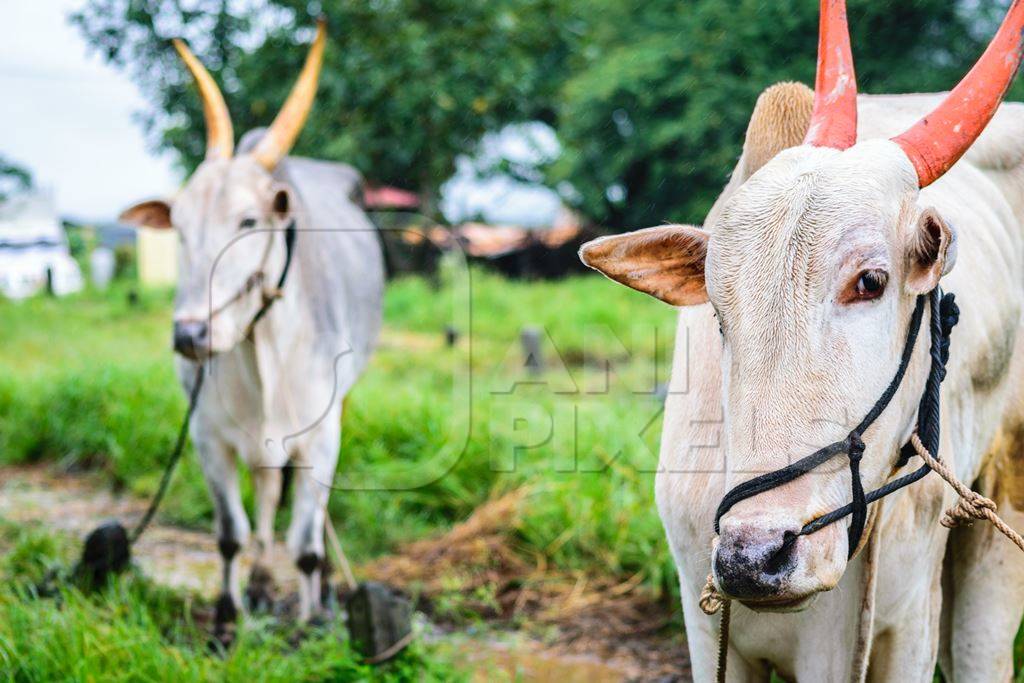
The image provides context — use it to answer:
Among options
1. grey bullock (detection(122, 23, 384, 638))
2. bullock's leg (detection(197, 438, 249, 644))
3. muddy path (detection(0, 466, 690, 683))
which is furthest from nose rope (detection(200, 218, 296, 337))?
muddy path (detection(0, 466, 690, 683))

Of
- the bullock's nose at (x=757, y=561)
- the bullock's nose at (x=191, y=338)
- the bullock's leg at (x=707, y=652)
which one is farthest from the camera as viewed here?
the bullock's nose at (x=191, y=338)

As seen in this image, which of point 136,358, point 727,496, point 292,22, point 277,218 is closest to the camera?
point 727,496

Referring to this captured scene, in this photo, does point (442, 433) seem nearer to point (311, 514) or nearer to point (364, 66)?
point (311, 514)

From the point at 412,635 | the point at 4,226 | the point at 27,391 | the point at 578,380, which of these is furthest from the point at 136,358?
the point at 4,226

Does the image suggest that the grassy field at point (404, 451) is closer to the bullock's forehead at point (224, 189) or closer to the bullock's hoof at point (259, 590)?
the bullock's hoof at point (259, 590)

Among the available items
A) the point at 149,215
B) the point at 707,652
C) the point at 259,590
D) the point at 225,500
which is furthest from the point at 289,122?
the point at 707,652

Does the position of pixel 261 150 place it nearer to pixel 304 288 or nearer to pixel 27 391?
pixel 304 288

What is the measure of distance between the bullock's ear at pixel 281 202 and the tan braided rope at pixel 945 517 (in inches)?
94.1

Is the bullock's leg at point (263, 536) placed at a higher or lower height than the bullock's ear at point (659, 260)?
lower

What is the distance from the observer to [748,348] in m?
1.70

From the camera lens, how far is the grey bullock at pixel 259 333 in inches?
144

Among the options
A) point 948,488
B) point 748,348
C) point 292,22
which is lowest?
point 948,488

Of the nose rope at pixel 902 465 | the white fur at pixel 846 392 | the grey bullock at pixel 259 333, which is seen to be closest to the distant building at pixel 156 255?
the grey bullock at pixel 259 333

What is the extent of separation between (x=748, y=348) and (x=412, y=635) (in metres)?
2.01
